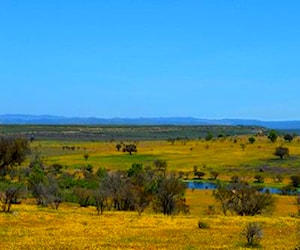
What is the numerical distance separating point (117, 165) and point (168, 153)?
112 feet

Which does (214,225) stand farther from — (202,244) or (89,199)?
(89,199)

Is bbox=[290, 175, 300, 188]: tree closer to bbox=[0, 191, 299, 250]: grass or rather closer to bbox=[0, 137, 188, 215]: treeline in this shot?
bbox=[0, 137, 188, 215]: treeline

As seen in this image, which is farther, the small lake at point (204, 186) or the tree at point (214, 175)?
the tree at point (214, 175)

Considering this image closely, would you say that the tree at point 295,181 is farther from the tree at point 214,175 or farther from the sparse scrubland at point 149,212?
the tree at point 214,175

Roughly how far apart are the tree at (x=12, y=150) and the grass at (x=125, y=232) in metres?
9.02

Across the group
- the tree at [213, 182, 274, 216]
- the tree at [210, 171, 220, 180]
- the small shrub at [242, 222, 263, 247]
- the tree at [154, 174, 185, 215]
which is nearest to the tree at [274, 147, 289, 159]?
the tree at [210, 171, 220, 180]

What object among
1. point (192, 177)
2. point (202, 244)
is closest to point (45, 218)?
point (202, 244)

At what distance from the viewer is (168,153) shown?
160 m

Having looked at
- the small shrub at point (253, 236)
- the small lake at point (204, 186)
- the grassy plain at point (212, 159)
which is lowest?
the small lake at point (204, 186)

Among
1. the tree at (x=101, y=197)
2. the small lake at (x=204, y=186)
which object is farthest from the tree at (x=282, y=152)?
the tree at (x=101, y=197)

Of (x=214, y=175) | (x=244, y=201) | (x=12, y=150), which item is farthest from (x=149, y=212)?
(x=214, y=175)

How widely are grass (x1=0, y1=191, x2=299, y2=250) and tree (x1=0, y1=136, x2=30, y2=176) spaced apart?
355 inches

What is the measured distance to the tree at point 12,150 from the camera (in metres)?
48.5

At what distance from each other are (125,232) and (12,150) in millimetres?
20411
